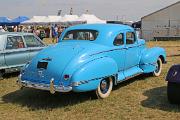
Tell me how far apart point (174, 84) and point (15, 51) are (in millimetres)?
5350

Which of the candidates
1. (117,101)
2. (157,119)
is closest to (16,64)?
(117,101)

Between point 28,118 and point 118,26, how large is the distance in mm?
3613

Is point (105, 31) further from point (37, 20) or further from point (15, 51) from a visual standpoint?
point (37, 20)

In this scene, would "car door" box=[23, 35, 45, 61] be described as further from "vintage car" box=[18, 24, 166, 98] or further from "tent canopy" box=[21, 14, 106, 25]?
"tent canopy" box=[21, 14, 106, 25]

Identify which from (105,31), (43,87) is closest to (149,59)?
(105,31)

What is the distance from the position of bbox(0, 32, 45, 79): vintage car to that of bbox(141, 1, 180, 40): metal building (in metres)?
25.3

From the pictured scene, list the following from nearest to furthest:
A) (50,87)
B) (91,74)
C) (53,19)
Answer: (50,87) < (91,74) < (53,19)

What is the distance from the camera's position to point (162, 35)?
3750cm

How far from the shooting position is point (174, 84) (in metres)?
7.12

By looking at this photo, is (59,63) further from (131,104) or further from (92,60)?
(131,104)

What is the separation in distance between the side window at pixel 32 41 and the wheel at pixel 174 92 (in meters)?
5.48

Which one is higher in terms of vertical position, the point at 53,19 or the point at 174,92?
the point at 53,19

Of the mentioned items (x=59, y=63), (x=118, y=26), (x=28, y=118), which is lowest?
(x=28, y=118)

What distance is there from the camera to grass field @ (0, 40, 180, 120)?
22.5 ft
